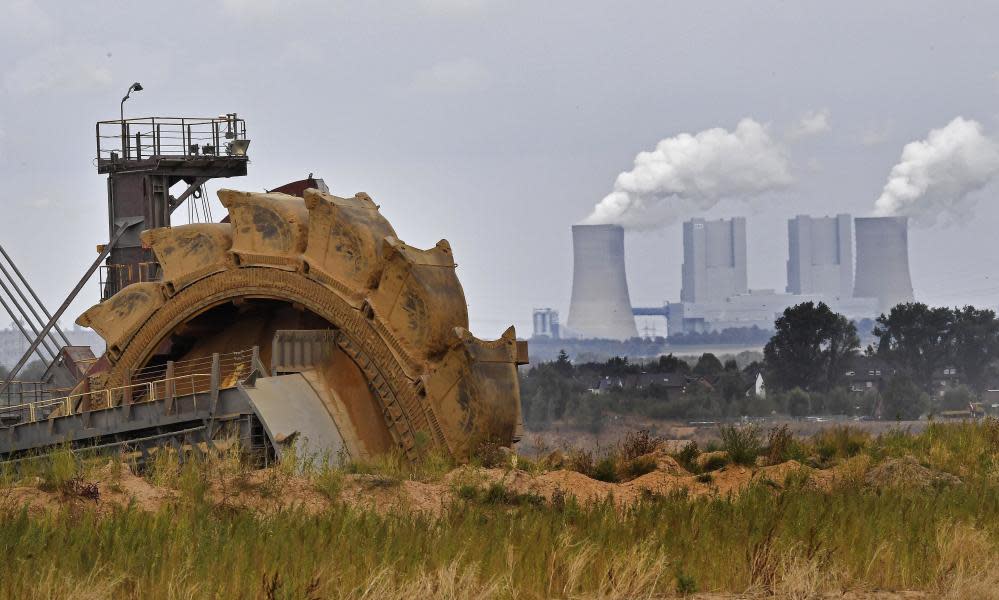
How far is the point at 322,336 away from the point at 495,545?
47.7 feet

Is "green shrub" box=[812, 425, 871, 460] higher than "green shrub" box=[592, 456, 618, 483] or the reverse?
higher

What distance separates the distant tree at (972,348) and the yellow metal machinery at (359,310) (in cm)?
8336

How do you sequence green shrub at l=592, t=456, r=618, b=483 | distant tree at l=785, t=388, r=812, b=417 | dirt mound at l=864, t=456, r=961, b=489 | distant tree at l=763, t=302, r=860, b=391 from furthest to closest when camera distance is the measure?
distant tree at l=763, t=302, r=860, b=391
distant tree at l=785, t=388, r=812, b=417
green shrub at l=592, t=456, r=618, b=483
dirt mound at l=864, t=456, r=961, b=489

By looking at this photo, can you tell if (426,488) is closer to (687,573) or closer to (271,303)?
(687,573)

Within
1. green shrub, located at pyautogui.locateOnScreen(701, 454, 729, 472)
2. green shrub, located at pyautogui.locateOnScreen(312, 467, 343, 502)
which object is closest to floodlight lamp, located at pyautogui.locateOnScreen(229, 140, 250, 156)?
green shrub, located at pyautogui.locateOnScreen(701, 454, 729, 472)

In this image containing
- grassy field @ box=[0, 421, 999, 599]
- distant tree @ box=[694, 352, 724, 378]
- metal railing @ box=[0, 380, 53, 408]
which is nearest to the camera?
grassy field @ box=[0, 421, 999, 599]

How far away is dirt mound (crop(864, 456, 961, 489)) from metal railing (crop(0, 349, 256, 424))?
11776 mm

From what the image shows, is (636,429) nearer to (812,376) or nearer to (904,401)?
(904,401)

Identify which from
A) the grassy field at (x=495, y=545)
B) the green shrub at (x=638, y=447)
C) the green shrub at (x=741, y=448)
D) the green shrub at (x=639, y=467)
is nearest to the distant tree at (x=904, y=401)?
the green shrub at (x=638, y=447)

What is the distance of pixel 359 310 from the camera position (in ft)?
90.3

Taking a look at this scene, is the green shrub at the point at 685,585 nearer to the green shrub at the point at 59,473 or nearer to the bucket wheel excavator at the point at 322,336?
the green shrub at the point at 59,473

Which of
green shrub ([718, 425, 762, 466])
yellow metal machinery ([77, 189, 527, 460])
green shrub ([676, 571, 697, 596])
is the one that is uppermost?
yellow metal machinery ([77, 189, 527, 460])

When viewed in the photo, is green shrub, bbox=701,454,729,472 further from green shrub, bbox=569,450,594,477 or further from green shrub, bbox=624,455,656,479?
green shrub, bbox=569,450,594,477

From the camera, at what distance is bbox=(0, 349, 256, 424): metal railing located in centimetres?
2816
